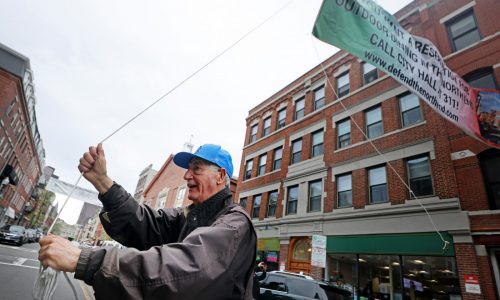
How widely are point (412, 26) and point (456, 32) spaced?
2.07 meters

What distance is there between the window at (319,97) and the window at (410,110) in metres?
5.38

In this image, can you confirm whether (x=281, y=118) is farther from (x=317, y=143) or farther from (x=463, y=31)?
(x=463, y=31)

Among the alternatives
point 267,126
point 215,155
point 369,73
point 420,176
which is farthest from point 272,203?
point 215,155

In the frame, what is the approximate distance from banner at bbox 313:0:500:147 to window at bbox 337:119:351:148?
8.99m

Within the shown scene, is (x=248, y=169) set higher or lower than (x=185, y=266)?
higher

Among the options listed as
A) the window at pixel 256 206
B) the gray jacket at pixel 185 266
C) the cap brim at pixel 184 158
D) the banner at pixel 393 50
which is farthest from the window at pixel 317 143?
the gray jacket at pixel 185 266

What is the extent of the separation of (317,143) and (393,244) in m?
7.55

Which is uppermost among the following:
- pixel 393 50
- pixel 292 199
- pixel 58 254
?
pixel 292 199

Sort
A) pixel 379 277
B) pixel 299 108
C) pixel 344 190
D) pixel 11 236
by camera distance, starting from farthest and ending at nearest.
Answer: pixel 11 236, pixel 299 108, pixel 344 190, pixel 379 277

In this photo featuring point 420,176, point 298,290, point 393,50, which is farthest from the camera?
point 420,176

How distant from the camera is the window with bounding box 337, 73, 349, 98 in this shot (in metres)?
16.7

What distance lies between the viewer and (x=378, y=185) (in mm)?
12766

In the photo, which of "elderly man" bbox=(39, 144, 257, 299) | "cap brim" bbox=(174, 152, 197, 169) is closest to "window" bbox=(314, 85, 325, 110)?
"cap brim" bbox=(174, 152, 197, 169)

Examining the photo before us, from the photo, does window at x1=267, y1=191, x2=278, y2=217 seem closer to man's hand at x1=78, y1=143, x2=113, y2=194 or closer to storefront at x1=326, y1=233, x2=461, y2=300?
storefront at x1=326, y1=233, x2=461, y2=300
